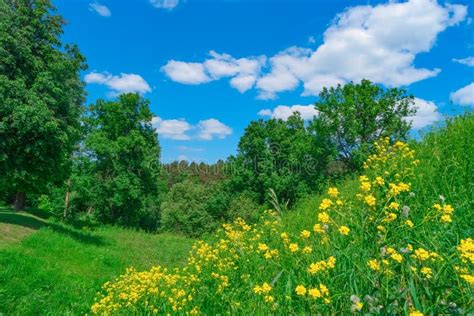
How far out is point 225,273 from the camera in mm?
5688

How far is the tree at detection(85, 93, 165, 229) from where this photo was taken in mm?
26938

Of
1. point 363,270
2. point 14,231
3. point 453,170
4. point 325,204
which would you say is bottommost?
point 14,231

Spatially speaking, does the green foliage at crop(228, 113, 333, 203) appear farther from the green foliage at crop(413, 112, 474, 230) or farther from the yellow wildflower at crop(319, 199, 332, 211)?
the yellow wildflower at crop(319, 199, 332, 211)

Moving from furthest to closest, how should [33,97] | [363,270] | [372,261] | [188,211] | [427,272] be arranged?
1. [188,211]
2. [33,97]
3. [363,270]
4. [372,261]
5. [427,272]

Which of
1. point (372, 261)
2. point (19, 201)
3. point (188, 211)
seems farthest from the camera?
point (188, 211)

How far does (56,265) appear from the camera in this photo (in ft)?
33.4

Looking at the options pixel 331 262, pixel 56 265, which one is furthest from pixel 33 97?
pixel 331 262

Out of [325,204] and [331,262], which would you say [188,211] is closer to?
[325,204]

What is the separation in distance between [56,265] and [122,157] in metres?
18.5

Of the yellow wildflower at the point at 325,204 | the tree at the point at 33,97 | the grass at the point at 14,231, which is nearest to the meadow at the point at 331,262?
the yellow wildflower at the point at 325,204

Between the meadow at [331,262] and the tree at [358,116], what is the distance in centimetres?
2146

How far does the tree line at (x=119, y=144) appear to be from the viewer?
13164mm

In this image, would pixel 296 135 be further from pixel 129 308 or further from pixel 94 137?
pixel 129 308

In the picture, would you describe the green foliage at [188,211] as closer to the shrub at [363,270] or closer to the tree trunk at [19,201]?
the tree trunk at [19,201]
